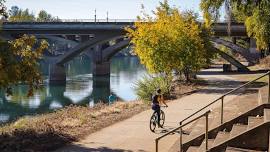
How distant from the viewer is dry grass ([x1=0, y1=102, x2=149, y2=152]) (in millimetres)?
13445

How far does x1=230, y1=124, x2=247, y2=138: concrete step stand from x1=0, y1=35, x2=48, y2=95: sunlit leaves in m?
→ 7.50

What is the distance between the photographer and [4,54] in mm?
15039

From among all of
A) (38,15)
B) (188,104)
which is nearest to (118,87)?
(188,104)

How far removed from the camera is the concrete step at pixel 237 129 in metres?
11.1

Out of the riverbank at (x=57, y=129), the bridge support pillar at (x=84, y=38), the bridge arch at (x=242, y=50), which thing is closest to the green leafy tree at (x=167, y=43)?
the riverbank at (x=57, y=129)

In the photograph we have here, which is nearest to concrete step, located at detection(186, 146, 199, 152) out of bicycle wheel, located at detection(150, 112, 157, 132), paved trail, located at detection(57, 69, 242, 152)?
paved trail, located at detection(57, 69, 242, 152)

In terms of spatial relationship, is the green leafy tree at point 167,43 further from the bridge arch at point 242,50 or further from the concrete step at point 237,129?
the bridge arch at point 242,50

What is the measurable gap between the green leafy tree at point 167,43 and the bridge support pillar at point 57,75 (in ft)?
111

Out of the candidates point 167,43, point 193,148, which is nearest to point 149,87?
point 167,43

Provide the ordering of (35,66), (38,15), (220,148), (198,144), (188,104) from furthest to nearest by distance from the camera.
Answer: (38,15)
(188,104)
(35,66)
(198,144)
(220,148)

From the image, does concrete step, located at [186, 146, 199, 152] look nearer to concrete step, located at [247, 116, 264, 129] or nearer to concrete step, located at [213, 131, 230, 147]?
concrete step, located at [213, 131, 230, 147]

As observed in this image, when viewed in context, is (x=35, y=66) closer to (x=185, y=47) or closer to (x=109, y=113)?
(x=109, y=113)

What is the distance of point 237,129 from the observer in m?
11.6

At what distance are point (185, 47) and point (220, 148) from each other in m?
21.5
